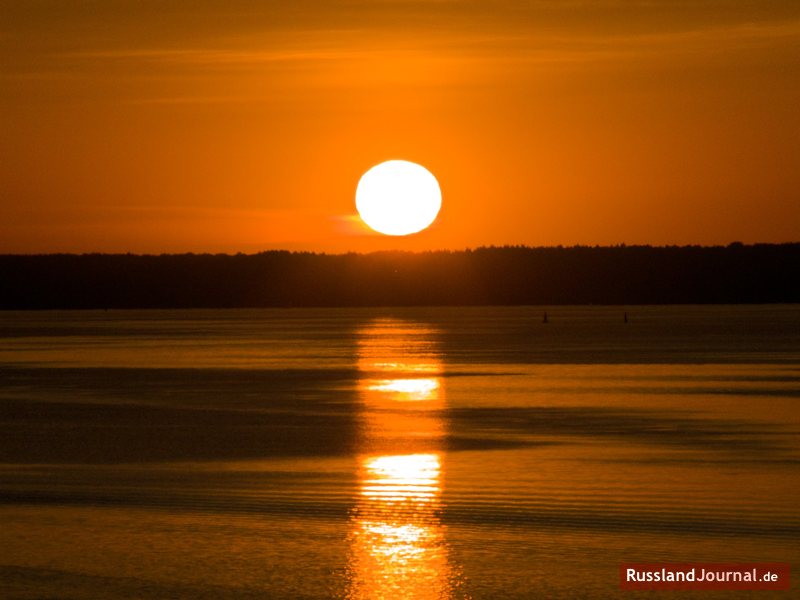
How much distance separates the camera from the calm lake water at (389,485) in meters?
11.4

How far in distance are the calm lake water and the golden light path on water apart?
4 centimetres

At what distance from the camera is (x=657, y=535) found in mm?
12836

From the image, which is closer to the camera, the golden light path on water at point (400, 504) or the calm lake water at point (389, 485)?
the golden light path on water at point (400, 504)

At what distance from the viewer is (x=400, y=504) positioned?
587 inches

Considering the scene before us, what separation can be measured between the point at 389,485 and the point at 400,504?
156 centimetres

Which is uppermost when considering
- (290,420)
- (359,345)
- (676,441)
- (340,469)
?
(359,345)

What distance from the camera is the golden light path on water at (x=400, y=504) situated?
436 inches

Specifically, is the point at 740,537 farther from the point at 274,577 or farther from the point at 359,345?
the point at 359,345

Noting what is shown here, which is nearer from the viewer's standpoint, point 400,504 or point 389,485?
point 400,504

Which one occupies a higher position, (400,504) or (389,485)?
(389,485)

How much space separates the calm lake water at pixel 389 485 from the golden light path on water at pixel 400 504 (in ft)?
0.13

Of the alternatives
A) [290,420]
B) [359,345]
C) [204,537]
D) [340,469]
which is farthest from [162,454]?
[359,345]

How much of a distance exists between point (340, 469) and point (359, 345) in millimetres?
47655

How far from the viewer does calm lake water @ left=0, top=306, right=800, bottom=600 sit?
11.4 m
